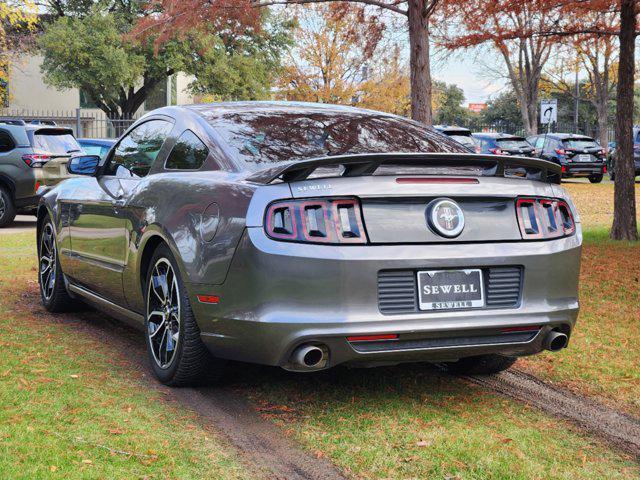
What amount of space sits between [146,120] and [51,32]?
129 ft

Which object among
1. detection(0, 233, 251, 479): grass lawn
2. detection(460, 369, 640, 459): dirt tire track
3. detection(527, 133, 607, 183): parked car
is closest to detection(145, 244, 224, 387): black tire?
detection(0, 233, 251, 479): grass lawn

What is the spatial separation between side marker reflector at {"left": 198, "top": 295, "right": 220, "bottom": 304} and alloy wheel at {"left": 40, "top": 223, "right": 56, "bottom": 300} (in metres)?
2.98

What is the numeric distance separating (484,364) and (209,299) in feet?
5.94

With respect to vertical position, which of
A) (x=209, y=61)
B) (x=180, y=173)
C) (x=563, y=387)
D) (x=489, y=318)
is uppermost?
(x=209, y=61)

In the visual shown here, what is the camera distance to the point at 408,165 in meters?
4.30

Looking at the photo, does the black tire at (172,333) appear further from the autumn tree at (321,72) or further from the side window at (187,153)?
the autumn tree at (321,72)

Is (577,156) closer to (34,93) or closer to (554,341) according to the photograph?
(554,341)

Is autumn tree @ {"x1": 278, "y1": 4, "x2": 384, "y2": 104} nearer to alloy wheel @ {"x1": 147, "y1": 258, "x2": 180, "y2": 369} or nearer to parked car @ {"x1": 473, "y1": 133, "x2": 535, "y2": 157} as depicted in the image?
parked car @ {"x1": 473, "y1": 133, "x2": 535, "y2": 157}

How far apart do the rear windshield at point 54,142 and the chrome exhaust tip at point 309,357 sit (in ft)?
43.7

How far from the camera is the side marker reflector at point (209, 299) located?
14.1ft

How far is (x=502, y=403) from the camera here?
15.3 ft

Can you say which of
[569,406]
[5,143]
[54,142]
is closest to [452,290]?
[569,406]

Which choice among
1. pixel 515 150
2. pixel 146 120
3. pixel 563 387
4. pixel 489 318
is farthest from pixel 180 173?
pixel 515 150

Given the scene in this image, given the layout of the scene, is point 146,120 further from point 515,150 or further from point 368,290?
point 515,150
